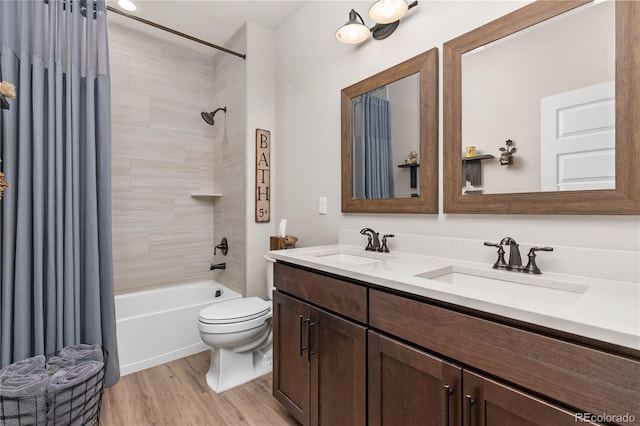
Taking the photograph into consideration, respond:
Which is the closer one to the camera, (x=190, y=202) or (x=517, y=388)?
(x=517, y=388)

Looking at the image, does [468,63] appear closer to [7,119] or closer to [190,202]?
[7,119]

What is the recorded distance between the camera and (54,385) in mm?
1280

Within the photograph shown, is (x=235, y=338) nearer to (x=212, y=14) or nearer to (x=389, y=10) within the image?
(x=389, y=10)

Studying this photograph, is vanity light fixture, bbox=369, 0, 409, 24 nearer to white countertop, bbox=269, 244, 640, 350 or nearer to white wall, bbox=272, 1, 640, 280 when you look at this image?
white wall, bbox=272, 1, 640, 280

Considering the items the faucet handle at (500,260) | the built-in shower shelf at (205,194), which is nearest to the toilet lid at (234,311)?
the built-in shower shelf at (205,194)

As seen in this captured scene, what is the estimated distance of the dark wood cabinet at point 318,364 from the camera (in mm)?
1131

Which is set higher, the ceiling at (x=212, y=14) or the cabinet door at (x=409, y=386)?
the ceiling at (x=212, y=14)

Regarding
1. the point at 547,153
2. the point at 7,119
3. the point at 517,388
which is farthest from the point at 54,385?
the point at 547,153

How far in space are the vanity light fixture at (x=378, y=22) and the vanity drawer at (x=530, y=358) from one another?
1382mm

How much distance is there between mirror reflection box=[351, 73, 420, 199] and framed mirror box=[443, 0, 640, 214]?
188 mm

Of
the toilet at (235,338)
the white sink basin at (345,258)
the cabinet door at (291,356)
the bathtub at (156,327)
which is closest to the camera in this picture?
the cabinet door at (291,356)

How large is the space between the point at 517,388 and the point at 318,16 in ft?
7.73

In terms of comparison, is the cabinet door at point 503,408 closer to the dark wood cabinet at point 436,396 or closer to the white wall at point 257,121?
the dark wood cabinet at point 436,396

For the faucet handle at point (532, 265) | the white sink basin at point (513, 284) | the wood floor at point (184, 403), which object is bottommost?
the wood floor at point (184, 403)
